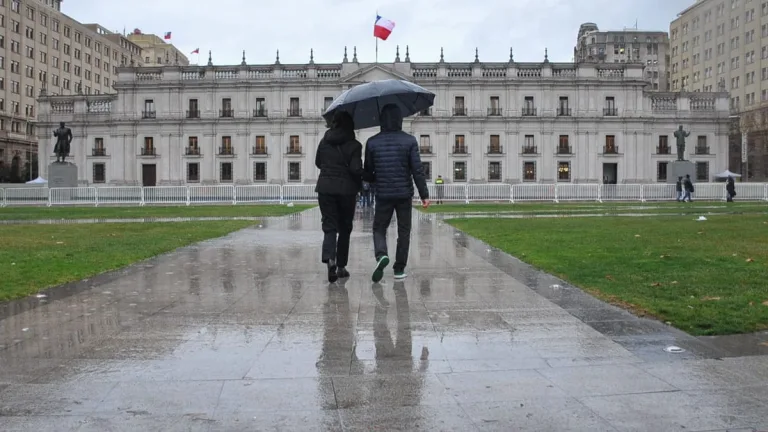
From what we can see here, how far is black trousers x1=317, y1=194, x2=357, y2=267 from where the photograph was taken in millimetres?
7902

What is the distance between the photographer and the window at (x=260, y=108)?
65.4 metres

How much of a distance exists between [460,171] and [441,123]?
5113 millimetres

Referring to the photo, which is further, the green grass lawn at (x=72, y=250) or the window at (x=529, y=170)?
the window at (x=529, y=170)

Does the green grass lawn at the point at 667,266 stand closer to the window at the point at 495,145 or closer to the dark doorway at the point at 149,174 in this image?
the window at the point at 495,145

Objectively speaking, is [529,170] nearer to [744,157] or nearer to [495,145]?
[495,145]

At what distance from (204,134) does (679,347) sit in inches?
2551

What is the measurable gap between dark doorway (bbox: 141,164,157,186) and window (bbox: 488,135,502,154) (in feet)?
110

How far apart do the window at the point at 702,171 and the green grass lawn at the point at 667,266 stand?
177 ft

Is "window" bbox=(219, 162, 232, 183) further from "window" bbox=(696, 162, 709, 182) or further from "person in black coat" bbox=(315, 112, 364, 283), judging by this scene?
"person in black coat" bbox=(315, 112, 364, 283)

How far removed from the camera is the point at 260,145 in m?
65.8

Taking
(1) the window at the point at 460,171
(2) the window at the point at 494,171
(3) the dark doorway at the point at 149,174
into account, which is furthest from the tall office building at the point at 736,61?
(3) the dark doorway at the point at 149,174

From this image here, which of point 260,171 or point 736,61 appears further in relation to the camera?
point 736,61

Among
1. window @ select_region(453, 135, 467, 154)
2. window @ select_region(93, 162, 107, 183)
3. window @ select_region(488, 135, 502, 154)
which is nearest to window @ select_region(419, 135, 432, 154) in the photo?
window @ select_region(453, 135, 467, 154)

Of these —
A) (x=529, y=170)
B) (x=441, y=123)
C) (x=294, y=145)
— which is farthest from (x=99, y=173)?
(x=529, y=170)
